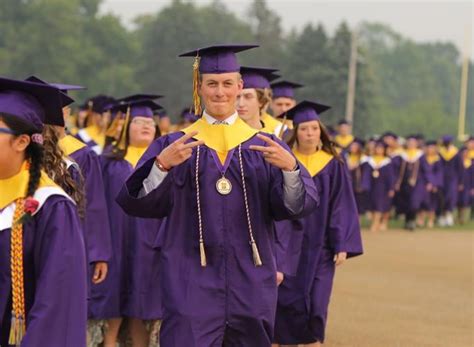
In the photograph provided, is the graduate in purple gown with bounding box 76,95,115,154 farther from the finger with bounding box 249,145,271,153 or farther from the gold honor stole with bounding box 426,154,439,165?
the gold honor stole with bounding box 426,154,439,165

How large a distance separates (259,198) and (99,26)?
70.8 m

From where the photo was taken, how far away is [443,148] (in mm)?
25453

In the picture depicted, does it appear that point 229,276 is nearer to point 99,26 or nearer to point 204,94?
point 204,94

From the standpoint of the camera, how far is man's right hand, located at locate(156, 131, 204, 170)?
16.0 ft

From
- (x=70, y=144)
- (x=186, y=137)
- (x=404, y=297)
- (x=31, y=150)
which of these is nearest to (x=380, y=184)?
(x=404, y=297)

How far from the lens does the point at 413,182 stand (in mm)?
22984

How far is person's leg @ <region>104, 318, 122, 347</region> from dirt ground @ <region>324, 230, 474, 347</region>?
74.6 inches

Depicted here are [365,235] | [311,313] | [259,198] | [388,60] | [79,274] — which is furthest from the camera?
[388,60]

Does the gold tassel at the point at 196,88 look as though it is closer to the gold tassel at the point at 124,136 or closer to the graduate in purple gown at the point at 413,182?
the gold tassel at the point at 124,136

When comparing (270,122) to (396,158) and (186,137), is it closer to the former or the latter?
(186,137)

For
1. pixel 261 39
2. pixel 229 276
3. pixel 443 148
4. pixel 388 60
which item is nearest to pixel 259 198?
pixel 229 276

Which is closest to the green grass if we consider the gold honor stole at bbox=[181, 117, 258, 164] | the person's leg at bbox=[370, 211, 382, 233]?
the person's leg at bbox=[370, 211, 382, 233]

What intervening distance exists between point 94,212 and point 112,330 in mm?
1502

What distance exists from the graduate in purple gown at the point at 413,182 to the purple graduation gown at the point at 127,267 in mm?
14791
